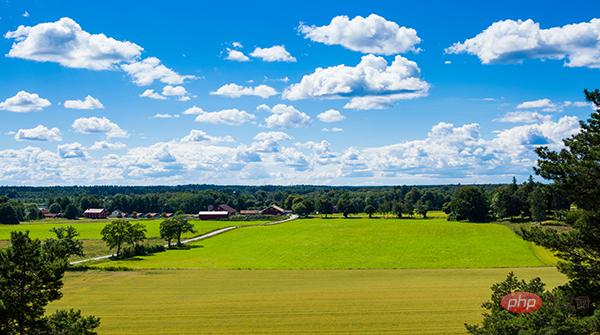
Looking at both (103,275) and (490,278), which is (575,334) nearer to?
(490,278)

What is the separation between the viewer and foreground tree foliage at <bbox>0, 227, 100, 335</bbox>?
23.0 m

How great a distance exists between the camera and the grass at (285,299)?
3975cm

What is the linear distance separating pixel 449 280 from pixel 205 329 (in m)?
35.3

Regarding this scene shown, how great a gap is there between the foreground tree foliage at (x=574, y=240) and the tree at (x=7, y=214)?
7811 inches

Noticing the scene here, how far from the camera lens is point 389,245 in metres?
102

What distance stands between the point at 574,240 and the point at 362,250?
73.4 meters

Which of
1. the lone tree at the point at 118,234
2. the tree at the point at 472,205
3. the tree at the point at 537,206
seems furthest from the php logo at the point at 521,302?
the tree at the point at 472,205

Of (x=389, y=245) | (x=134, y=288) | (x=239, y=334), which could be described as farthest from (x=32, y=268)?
(x=389, y=245)

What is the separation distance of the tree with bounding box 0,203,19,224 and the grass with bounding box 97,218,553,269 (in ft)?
337

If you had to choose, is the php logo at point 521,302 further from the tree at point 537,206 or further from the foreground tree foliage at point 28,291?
the tree at point 537,206

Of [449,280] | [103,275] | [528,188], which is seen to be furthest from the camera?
[528,188]

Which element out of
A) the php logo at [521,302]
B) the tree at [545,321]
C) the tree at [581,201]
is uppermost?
the tree at [581,201]

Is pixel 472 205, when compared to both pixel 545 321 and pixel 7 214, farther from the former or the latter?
pixel 7 214

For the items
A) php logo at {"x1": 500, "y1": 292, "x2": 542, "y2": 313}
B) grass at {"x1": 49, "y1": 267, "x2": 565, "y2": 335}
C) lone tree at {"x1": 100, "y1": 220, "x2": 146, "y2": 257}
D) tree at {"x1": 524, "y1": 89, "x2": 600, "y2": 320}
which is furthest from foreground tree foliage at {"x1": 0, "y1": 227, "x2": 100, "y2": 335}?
lone tree at {"x1": 100, "y1": 220, "x2": 146, "y2": 257}
